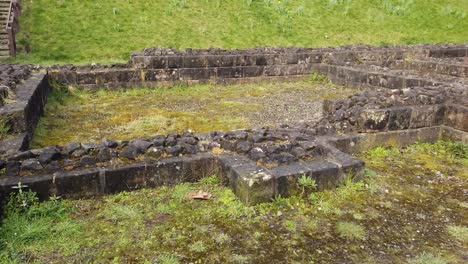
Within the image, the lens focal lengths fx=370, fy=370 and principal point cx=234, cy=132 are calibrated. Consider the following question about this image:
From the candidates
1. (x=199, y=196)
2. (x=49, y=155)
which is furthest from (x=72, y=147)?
(x=199, y=196)

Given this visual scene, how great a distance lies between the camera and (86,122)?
894cm

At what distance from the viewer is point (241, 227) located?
4082 mm

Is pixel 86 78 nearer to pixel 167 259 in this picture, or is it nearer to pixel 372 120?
pixel 372 120

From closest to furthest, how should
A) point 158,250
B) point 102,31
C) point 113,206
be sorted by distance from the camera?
1. point 158,250
2. point 113,206
3. point 102,31

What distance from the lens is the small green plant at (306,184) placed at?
4.69 meters

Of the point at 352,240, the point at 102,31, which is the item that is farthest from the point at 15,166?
the point at 102,31

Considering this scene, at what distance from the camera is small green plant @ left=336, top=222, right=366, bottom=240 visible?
3.95m

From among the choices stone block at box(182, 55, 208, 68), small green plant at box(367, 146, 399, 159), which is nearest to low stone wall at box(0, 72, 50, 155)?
stone block at box(182, 55, 208, 68)

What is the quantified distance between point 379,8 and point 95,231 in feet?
93.6

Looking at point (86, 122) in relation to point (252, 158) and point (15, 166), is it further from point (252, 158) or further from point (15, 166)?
point (252, 158)

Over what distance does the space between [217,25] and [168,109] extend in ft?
43.3

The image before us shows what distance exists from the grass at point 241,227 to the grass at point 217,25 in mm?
14200

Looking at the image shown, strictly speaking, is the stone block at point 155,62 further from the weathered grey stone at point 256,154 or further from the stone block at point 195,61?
the weathered grey stone at point 256,154

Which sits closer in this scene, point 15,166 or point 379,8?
point 15,166
